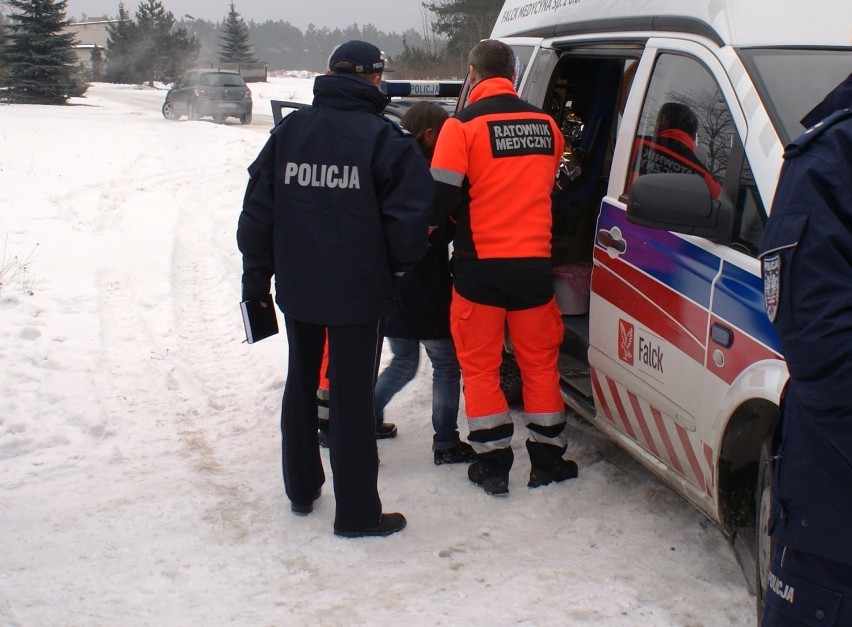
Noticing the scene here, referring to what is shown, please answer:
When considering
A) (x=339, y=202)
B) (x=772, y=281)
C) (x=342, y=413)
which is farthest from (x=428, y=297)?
(x=772, y=281)

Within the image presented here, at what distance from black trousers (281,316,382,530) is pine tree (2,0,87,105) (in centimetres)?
3614

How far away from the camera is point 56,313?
252 inches

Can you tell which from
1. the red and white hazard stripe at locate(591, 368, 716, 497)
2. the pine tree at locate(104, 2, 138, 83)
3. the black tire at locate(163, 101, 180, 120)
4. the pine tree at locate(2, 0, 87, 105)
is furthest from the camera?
the pine tree at locate(104, 2, 138, 83)

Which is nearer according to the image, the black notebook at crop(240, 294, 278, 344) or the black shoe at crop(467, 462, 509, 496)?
the black notebook at crop(240, 294, 278, 344)

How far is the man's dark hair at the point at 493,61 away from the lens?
3.95 m

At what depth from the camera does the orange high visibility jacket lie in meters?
3.80

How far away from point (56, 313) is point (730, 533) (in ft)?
16.8

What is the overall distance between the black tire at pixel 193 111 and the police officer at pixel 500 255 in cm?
2404

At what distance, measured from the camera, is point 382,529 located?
12.2 feet

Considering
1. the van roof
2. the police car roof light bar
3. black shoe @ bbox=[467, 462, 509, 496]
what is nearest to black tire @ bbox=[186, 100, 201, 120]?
the police car roof light bar

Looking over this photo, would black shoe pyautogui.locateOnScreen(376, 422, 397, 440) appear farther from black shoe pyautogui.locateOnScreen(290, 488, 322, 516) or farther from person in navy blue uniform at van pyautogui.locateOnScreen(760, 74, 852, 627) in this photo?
person in navy blue uniform at van pyautogui.locateOnScreen(760, 74, 852, 627)

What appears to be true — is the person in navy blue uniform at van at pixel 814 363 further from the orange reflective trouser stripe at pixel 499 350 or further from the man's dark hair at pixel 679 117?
the orange reflective trouser stripe at pixel 499 350

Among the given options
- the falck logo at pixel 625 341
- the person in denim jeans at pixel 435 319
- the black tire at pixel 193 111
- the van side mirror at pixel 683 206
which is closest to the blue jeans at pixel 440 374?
the person in denim jeans at pixel 435 319

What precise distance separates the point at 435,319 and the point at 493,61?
4.08 feet
